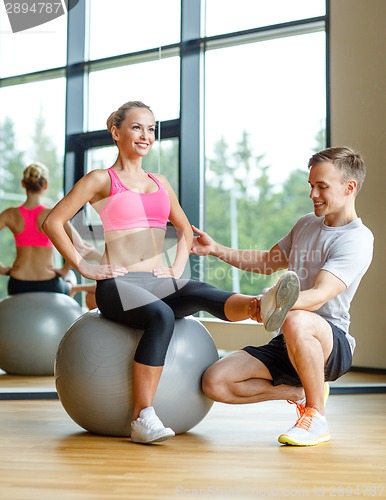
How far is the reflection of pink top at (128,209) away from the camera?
2.66m

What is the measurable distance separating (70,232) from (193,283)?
2.66 feet

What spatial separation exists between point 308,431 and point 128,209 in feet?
3.18

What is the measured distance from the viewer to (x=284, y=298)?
2.28 m

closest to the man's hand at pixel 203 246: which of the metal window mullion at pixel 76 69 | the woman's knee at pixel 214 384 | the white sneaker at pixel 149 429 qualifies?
the woman's knee at pixel 214 384

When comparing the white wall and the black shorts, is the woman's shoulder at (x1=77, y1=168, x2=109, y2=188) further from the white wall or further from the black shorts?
the white wall

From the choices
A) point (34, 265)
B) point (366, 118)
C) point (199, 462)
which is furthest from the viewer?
point (366, 118)

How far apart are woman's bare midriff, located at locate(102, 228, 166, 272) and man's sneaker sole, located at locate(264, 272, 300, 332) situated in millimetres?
562

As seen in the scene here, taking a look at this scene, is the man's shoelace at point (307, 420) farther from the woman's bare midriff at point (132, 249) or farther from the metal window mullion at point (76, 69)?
the metal window mullion at point (76, 69)

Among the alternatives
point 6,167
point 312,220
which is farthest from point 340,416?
point 6,167

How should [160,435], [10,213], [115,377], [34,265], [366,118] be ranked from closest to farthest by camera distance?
[160,435], [115,377], [34,265], [10,213], [366,118]

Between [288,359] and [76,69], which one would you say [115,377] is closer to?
[288,359]

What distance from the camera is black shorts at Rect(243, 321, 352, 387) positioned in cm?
253

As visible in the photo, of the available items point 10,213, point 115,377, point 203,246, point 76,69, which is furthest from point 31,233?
point 115,377

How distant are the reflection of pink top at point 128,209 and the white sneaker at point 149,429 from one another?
66cm
